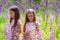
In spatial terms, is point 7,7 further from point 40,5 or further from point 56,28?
point 56,28

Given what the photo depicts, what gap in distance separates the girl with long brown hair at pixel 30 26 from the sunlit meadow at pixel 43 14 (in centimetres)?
3

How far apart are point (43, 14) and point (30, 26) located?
137mm

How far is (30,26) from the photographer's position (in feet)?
5.98

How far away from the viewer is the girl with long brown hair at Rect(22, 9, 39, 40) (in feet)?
5.93

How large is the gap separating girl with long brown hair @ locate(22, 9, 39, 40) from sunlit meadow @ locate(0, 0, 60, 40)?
3 cm

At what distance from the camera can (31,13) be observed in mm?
1812

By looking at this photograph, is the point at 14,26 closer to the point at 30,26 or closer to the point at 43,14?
the point at 30,26

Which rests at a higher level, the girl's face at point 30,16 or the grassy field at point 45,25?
the girl's face at point 30,16

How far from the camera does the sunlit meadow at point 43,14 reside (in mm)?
1809

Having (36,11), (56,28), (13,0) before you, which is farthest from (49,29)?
(13,0)

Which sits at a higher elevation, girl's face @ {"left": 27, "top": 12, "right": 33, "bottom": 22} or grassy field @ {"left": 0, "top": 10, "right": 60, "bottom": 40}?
girl's face @ {"left": 27, "top": 12, "right": 33, "bottom": 22}

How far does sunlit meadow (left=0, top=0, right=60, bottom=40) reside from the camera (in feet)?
5.93

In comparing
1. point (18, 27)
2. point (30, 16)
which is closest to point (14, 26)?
point (18, 27)

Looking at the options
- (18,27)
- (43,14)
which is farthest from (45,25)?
(18,27)
